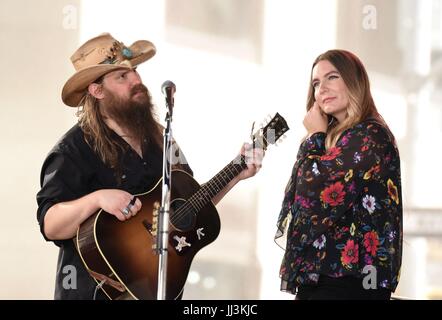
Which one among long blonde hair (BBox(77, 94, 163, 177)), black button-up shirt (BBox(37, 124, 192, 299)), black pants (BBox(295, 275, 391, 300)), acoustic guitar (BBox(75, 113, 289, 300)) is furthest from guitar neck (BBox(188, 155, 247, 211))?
black pants (BBox(295, 275, 391, 300))

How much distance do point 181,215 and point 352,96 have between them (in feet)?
2.61

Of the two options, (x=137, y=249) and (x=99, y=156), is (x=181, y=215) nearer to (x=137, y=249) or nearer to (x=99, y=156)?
(x=137, y=249)

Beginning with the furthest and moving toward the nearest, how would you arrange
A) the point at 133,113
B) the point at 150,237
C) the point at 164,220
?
the point at 133,113
the point at 150,237
the point at 164,220

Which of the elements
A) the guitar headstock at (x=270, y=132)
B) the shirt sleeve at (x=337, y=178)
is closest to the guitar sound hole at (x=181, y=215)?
the guitar headstock at (x=270, y=132)

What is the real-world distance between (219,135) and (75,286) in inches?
78.2

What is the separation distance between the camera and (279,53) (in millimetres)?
4891

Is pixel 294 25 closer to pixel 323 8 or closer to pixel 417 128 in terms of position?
pixel 323 8

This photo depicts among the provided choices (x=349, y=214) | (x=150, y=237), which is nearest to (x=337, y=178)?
(x=349, y=214)

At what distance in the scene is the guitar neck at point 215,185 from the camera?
3172mm

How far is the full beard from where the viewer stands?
3271 millimetres

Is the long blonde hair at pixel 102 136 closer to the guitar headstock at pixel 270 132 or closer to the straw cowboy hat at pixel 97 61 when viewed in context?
the straw cowboy hat at pixel 97 61

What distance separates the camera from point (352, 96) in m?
2.92

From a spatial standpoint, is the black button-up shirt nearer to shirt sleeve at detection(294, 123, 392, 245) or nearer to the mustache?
the mustache
